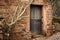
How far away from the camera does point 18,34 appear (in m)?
9.55

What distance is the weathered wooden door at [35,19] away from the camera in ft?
35.6

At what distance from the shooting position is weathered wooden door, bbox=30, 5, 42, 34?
10847mm

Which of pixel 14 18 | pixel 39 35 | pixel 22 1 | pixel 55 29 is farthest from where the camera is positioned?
pixel 55 29

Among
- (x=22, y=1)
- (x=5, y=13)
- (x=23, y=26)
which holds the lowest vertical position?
(x=23, y=26)

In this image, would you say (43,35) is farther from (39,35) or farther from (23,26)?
(23,26)

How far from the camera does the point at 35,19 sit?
11.0 metres

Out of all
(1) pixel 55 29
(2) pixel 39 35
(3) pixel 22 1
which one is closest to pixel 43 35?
(2) pixel 39 35

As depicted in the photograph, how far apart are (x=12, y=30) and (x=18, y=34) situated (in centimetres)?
44

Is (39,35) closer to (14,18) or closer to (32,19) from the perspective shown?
(32,19)

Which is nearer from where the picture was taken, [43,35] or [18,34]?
[18,34]

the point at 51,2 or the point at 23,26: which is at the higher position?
the point at 51,2

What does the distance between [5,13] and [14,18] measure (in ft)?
1.81

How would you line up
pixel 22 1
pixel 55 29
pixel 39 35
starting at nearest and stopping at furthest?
pixel 22 1 < pixel 39 35 < pixel 55 29

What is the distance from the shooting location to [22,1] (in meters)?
9.75
